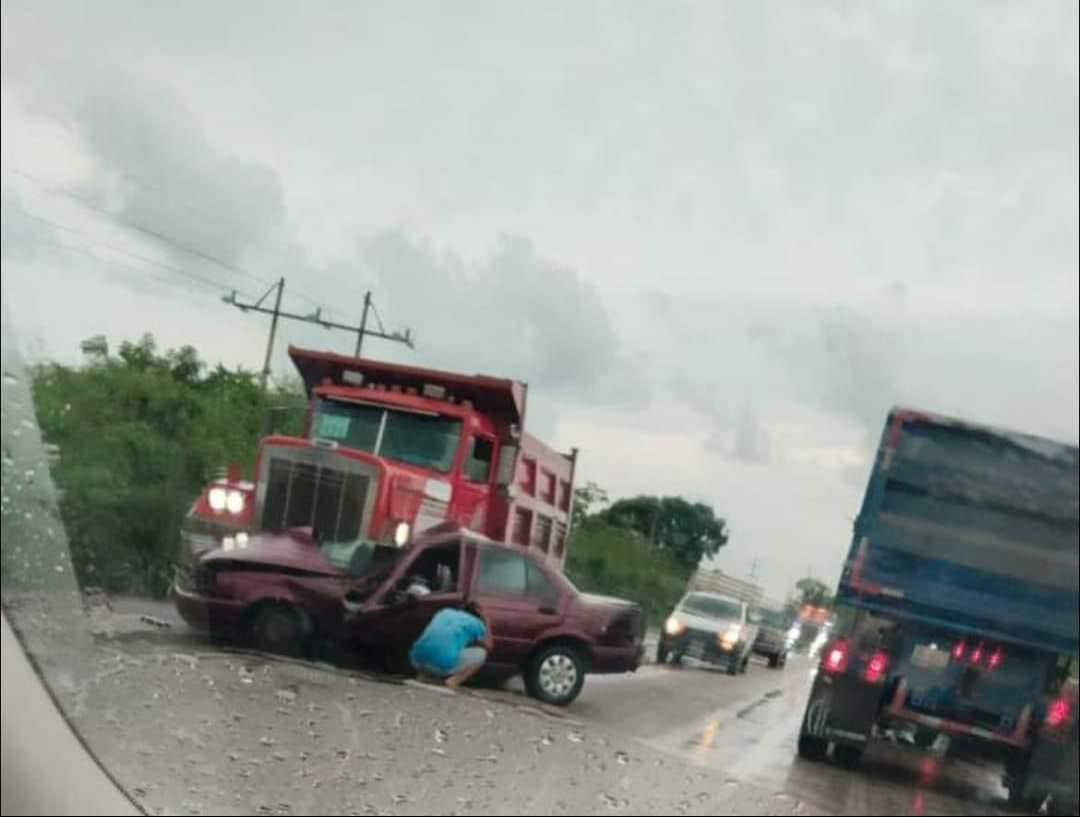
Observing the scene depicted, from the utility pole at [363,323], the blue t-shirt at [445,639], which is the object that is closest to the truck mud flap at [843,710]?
the blue t-shirt at [445,639]

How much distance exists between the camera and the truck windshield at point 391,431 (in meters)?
4.68

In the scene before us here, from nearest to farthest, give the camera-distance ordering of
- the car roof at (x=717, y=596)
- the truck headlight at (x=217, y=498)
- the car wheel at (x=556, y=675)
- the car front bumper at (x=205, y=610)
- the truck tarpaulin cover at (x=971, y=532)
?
the truck tarpaulin cover at (x=971, y=532) → the car roof at (x=717, y=596) → the car wheel at (x=556, y=675) → the truck headlight at (x=217, y=498) → the car front bumper at (x=205, y=610)

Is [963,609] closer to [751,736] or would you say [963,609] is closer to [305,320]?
[751,736]

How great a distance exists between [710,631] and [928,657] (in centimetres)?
51

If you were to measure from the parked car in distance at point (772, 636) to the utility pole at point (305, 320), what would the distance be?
3.32 ft

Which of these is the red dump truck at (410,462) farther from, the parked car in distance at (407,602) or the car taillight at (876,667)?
the car taillight at (876,667)

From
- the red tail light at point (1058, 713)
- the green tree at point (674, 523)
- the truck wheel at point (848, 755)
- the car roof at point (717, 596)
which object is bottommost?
the truck wheel at point (848, 755)

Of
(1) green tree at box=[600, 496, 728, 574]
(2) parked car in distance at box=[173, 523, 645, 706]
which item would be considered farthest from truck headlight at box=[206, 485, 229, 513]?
(1) green tree at box=[600, 496, 728, 574]

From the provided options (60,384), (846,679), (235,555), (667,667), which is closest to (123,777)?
(235,555)

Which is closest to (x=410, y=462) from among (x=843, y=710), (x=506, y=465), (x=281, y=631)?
(x=506, y=465)

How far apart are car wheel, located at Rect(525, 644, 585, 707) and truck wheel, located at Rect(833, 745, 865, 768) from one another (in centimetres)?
64

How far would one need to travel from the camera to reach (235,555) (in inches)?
193

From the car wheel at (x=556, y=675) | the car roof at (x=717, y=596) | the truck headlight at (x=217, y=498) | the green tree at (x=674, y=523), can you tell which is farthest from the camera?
the truck headlight at (x=217, y=498)

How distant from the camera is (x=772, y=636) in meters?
4.61
